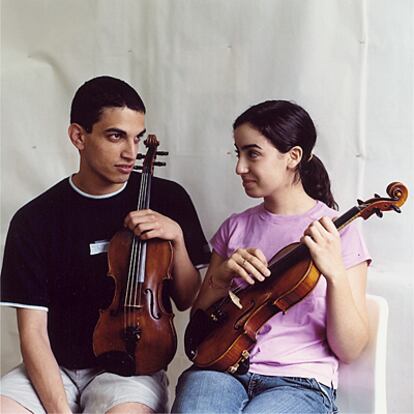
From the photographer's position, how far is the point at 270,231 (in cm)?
113

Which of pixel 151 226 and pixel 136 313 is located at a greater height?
pixel 151 226

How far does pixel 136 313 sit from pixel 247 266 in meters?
0.21

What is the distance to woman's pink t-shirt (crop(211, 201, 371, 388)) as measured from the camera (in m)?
1.06

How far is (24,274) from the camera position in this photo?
1195mm

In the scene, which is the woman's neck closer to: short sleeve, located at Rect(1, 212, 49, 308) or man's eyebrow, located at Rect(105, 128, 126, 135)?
man's eyebrow, located at Rect(105, 128, 126, 135)

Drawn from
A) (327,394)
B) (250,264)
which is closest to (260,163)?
(250,264)

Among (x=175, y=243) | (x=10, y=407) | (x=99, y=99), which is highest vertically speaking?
(x=99, y=99)

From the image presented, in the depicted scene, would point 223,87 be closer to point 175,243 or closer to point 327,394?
point 175,243

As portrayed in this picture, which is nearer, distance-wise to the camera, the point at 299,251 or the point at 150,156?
the point at 299,251

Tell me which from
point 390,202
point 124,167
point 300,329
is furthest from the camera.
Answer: point 124,167

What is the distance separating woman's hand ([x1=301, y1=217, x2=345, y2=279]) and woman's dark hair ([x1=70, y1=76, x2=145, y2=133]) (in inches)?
16.1

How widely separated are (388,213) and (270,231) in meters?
0.23

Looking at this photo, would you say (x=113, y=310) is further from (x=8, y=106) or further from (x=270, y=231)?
(x=8, y=106)

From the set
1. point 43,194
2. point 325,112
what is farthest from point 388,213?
point 43,194
